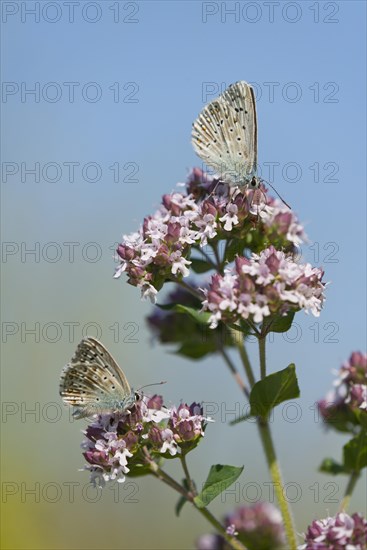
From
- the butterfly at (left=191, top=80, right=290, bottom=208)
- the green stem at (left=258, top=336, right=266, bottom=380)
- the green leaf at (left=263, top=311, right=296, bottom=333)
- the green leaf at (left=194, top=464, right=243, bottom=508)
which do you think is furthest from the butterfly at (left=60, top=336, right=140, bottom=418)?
the butterfly at (left=191, top=80, right=290, bottom=208)

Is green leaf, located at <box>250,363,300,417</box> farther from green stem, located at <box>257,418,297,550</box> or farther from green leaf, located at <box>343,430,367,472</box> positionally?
green leaf, located at <box>343,430,367,472</box>

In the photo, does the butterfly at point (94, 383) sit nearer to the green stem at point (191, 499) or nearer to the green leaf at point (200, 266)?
the green stem at point (191, 499)

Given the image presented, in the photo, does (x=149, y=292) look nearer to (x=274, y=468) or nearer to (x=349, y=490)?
(x=274, y=468)

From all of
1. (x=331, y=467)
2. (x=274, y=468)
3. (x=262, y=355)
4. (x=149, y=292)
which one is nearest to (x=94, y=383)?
(x=149, y=292)

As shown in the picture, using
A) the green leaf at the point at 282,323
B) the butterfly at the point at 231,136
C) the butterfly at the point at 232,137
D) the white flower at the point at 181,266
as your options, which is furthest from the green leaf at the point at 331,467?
the butterfly at the point at 231,136

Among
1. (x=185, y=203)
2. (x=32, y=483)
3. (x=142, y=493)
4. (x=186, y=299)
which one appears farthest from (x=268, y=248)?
(x=142, y=493)

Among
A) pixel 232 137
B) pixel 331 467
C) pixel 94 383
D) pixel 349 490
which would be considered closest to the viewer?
pixel 94 383
